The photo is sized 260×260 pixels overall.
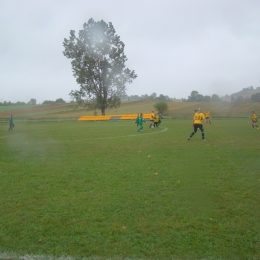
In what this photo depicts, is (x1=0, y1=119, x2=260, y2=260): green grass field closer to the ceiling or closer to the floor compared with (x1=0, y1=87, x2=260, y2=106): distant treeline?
closer to the floor

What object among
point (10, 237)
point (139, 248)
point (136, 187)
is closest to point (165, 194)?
point (136, 187)

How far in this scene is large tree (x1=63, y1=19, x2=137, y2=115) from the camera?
52.4 meters

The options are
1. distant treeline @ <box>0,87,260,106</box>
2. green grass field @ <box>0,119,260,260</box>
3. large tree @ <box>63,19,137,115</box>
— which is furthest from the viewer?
large tree @ <box>63,19,137,115</box>

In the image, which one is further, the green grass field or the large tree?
the large tree

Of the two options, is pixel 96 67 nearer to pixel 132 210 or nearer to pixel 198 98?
pixel 198 98

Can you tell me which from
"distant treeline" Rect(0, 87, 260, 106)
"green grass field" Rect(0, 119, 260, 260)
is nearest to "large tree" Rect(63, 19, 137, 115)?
"distant treeline" Rect(0, 87, 260, 106)

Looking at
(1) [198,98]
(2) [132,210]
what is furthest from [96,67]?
(2) [132,210]

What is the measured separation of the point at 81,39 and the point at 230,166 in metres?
49.8

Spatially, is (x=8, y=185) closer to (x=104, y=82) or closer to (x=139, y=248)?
(x=139, y=248)

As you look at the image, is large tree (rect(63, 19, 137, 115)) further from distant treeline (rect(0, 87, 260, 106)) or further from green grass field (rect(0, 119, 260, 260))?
green grass field (rect(0, 119, 260, 260))

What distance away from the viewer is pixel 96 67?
53000 mm

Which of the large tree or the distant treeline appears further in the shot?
the large tree

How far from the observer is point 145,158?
399 inches

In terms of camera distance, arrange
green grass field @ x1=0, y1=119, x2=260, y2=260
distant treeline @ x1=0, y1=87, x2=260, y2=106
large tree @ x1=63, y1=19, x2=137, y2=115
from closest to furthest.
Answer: green grass field @ x1=0, y1=119, x2=260, y2=260 < distant treeline @ x1=0, y1=87, x2=260, y2=106 < large tree @ x1=63, y1=19, x2=137, y2=115
